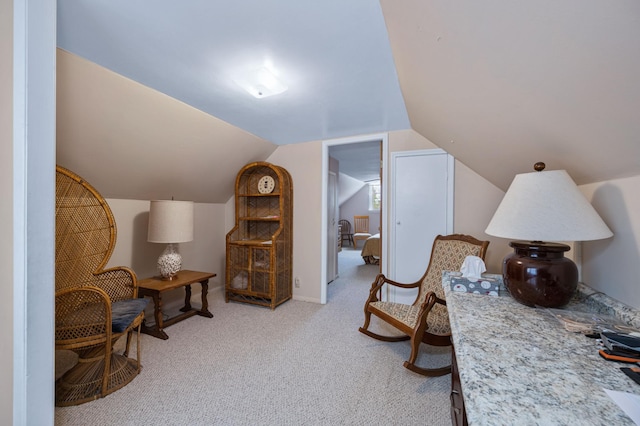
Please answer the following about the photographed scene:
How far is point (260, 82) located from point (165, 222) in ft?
5.31

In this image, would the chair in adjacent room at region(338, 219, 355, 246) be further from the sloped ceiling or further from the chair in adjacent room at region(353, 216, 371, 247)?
the sloped ceiling

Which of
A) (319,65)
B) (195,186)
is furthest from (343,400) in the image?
(195,186)

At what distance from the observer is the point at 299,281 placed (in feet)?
11.0

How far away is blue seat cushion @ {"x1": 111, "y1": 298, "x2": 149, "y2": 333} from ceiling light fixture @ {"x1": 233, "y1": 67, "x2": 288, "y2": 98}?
67.8 inches

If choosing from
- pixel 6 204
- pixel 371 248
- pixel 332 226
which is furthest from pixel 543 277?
pixel 371 248

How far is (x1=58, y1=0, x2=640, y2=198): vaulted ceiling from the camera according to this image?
2.39 feet

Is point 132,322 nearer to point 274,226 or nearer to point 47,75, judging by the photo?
point 47,75

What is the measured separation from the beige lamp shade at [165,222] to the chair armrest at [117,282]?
0.48 m

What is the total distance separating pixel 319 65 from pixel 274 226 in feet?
7.66

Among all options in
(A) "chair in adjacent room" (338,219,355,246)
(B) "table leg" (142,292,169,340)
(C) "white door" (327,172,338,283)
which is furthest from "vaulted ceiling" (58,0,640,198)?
(A) "chair in adjacent room" (338,219,355,246)

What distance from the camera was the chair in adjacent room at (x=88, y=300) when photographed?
5.04ft

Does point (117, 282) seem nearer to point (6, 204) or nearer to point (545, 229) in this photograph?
point (6, 204)

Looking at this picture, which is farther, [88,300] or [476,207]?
[476,207]

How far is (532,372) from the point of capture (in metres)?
0.63
